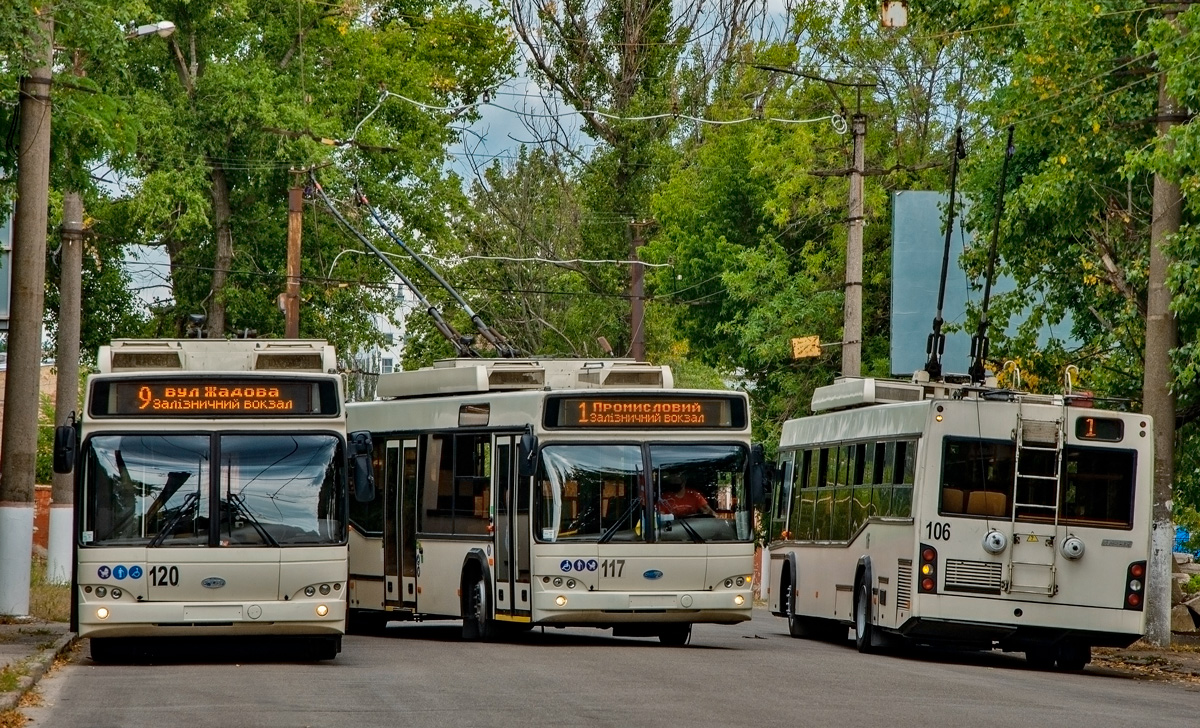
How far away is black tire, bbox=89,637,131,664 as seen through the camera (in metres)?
18.0

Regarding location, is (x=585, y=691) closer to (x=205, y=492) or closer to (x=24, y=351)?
(x=205, y=492)

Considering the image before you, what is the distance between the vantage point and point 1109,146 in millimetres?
24250

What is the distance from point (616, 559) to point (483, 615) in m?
2.06

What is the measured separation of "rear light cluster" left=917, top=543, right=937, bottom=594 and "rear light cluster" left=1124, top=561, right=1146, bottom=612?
1932 mm

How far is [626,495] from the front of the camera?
20.2 metres

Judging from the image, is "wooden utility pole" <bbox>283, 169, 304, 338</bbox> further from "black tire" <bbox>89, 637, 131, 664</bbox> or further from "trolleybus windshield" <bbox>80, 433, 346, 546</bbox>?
"trolleybus windshield" <bbox>80, 433, 346, 546</bbox>

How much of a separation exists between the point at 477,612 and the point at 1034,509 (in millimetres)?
5948

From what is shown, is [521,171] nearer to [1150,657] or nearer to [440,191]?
[440,191]

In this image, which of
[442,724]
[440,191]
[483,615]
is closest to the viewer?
[442,724]

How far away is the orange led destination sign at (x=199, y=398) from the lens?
17.4 m

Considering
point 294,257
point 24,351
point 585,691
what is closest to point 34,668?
point 585,691

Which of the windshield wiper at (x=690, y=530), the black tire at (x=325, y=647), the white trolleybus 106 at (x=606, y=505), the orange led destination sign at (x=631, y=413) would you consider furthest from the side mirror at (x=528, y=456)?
the black tire at (x=325, y=647)

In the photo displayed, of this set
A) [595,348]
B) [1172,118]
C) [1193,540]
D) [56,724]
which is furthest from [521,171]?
[56,724]

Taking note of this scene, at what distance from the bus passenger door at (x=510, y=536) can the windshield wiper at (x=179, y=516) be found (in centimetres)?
414
